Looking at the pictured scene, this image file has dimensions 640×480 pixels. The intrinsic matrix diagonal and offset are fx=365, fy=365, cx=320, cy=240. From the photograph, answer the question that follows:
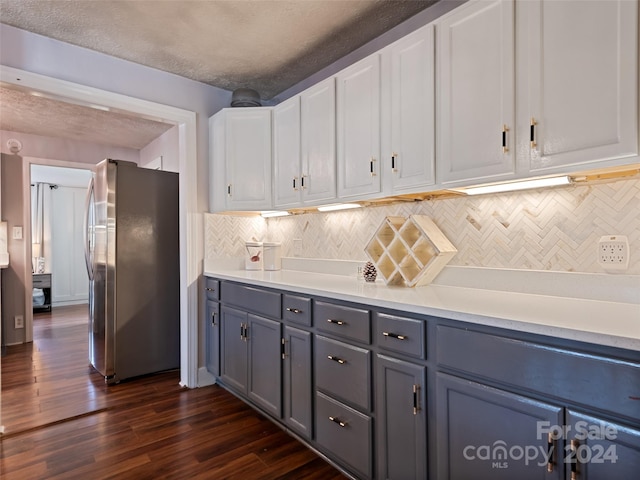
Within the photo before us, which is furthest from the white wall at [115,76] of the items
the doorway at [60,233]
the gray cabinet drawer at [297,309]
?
the doorway at [60,233]

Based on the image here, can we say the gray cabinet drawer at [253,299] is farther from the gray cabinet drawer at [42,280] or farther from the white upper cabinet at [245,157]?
the gray cabinet drawer at [42,280]

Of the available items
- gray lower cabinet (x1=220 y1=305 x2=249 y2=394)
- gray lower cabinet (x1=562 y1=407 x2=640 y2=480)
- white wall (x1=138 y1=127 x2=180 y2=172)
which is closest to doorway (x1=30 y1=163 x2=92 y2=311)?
white wall (x1=138 y1=127 x2=180 y2=172)

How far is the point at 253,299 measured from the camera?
2.34 meters

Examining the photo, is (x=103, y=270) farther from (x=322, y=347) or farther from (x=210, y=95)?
(x=322, y=347)

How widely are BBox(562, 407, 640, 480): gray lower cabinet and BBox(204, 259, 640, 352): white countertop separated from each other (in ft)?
0.71

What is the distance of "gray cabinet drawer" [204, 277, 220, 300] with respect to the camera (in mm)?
2779

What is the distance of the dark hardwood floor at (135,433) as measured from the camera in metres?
1.84

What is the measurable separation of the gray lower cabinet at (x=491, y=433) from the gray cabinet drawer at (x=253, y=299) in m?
1.09

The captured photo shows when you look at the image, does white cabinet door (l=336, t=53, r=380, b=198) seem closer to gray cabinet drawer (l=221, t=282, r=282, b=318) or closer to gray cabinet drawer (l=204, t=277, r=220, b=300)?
gray cabinet drawer (l=221, t=282, r=282, b=318)

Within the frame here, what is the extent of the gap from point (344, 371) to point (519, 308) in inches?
31.6

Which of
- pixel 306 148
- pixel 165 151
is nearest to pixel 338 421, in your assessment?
pixel 306 148

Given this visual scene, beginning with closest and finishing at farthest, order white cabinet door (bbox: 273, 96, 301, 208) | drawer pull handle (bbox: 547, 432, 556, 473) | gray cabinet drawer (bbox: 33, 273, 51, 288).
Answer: drawer pull handle (bbox: 547, 432, 556, 473) → white cabinet door (bbox: 273, 96, 301, 208) → gray cabinet drawer (bbox: 33, 273, 51, 288)

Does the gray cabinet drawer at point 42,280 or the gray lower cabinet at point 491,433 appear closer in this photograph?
the gray lower cabinet at point 491,433

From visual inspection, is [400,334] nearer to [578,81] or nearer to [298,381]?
[298,381]
